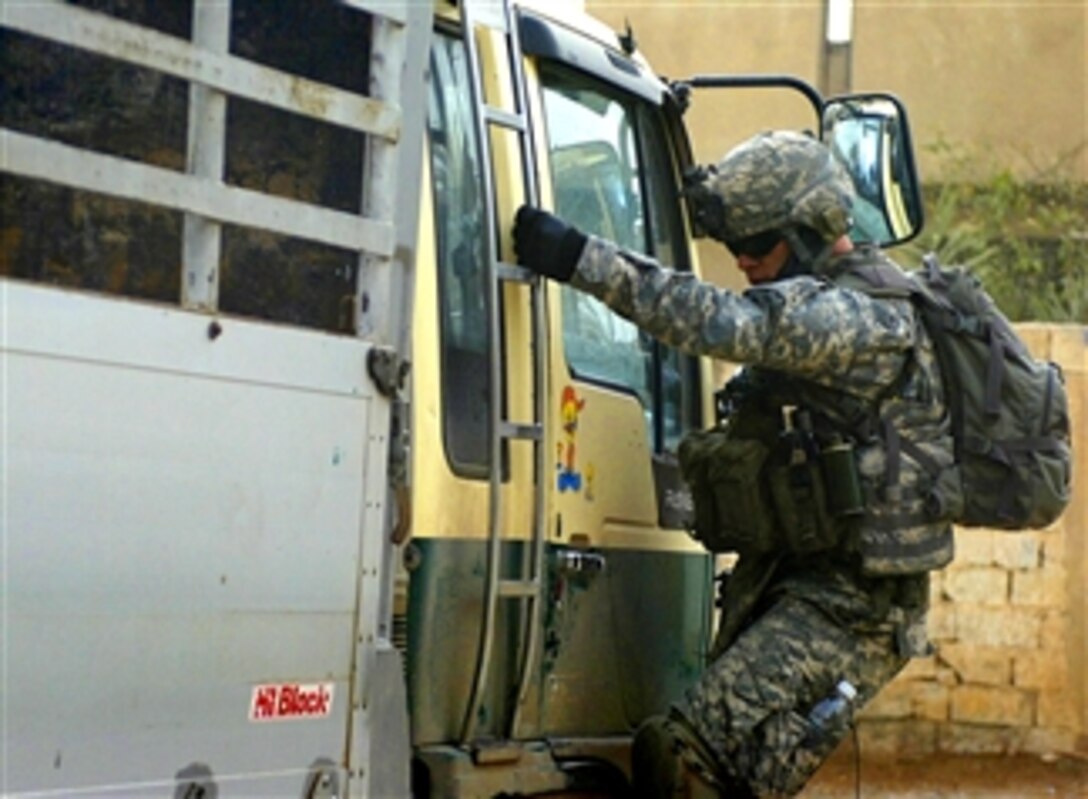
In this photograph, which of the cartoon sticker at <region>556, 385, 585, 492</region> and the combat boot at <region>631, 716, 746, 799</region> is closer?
the cartoon sticker at <region>556, 385, 585, 492</region>

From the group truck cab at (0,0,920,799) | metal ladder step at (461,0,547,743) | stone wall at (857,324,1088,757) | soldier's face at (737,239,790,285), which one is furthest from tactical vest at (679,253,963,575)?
stone wall at (857,324,1088,757)

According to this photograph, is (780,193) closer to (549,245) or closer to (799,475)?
(799,475)

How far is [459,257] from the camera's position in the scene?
170 inches

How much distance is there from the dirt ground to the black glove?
532cm

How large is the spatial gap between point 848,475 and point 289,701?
1844 millimetres

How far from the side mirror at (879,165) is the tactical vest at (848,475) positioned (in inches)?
16.7

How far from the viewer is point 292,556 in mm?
3227

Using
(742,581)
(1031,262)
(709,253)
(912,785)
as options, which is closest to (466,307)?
(742,581)

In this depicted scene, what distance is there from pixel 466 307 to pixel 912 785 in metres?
5.84

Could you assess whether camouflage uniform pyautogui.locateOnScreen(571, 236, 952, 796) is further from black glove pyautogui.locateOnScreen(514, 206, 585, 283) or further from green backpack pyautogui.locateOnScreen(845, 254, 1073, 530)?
black glove pyautogui.locateOnScreen(514, 206, 585, 283)

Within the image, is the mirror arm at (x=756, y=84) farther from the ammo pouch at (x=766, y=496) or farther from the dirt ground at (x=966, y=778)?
the dirt ground at (x=966, y=778)

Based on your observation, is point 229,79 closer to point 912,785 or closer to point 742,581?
point 742,581

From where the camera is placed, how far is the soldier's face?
4949mm

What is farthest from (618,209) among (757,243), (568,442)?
(568,442)
